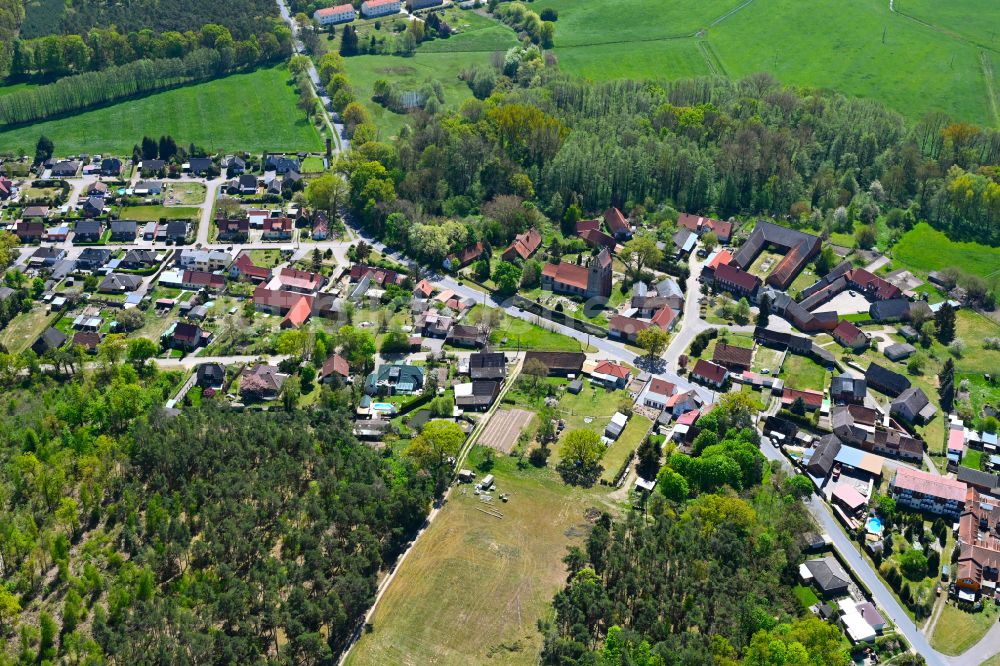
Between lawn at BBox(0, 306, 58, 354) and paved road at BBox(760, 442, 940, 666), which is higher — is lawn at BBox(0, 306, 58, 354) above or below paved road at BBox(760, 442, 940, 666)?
above

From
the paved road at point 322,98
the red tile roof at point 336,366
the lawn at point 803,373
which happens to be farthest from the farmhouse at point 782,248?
the paved road at point 322,98

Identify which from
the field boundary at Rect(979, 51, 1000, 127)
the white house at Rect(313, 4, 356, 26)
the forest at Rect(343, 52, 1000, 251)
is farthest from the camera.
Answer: the white house at Rect(313, 4, 356, 26)

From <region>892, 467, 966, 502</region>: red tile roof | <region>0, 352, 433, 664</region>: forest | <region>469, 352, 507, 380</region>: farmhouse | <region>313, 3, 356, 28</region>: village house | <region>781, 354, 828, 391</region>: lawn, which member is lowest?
<region>781, 354, 828, 391</region>: lawn

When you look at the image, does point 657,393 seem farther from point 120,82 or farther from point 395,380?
point 120,82

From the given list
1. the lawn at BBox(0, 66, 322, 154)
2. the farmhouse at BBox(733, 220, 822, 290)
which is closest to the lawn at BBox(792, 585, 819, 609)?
the farmhouse at BBox(733, 220, 822, 290)

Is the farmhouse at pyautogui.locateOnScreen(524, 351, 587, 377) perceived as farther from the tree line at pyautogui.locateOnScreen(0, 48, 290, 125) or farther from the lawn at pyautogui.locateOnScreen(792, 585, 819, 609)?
the tree line at pyautogui.locateOnScreen(0, 48, 290, 125)

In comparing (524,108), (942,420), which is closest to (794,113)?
(524,108)

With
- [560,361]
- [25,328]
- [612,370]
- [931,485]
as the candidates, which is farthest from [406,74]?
[931,485]

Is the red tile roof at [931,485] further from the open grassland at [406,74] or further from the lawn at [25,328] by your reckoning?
the open grassland at [406,74]
